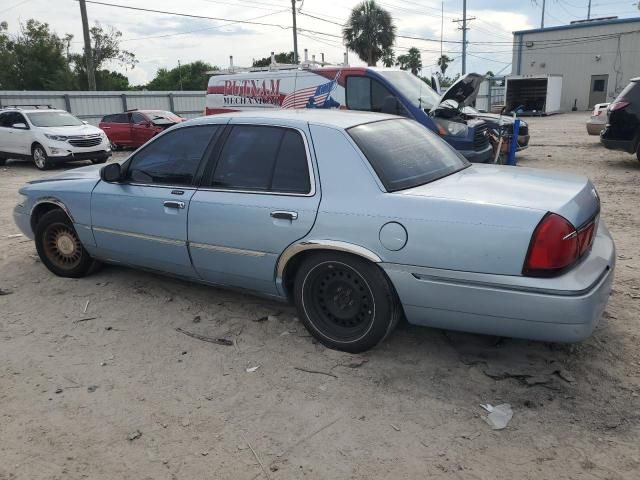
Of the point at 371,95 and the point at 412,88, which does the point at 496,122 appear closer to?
the point at 412,88

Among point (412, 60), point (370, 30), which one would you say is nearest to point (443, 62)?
point (412, 60)

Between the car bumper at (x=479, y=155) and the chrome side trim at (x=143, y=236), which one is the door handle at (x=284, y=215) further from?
the car bumper at (x=479, y=155)

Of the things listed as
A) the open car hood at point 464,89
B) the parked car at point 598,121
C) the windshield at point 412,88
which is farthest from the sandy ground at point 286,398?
the parked car at point 598,121

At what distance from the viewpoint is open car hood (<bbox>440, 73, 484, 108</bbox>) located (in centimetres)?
841

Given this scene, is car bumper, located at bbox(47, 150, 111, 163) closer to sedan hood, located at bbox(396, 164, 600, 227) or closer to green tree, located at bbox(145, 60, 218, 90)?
sedan hood, located at bbox(396, 164, 600, 227)

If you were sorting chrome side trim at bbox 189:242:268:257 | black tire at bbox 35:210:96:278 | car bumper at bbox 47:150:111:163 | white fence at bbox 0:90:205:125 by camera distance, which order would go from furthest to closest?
white fence at bbox 0:90:205:125 < car bumper at bbox 47:150:111:163 < black tire at bbox 35:210:96:278 < chrome side trim at bbox 189:242:268:257

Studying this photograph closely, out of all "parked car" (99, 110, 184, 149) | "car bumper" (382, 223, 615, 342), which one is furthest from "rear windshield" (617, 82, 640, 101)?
"parked car" (99, 110, 184, 149)

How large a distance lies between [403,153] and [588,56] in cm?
4401

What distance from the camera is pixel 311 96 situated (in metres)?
9.62

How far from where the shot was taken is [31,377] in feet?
11.1

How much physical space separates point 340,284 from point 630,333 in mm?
2047

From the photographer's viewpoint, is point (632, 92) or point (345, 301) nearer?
point (345, 301)

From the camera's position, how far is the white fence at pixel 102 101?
22250 millimetres

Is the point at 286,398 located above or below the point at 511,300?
below
